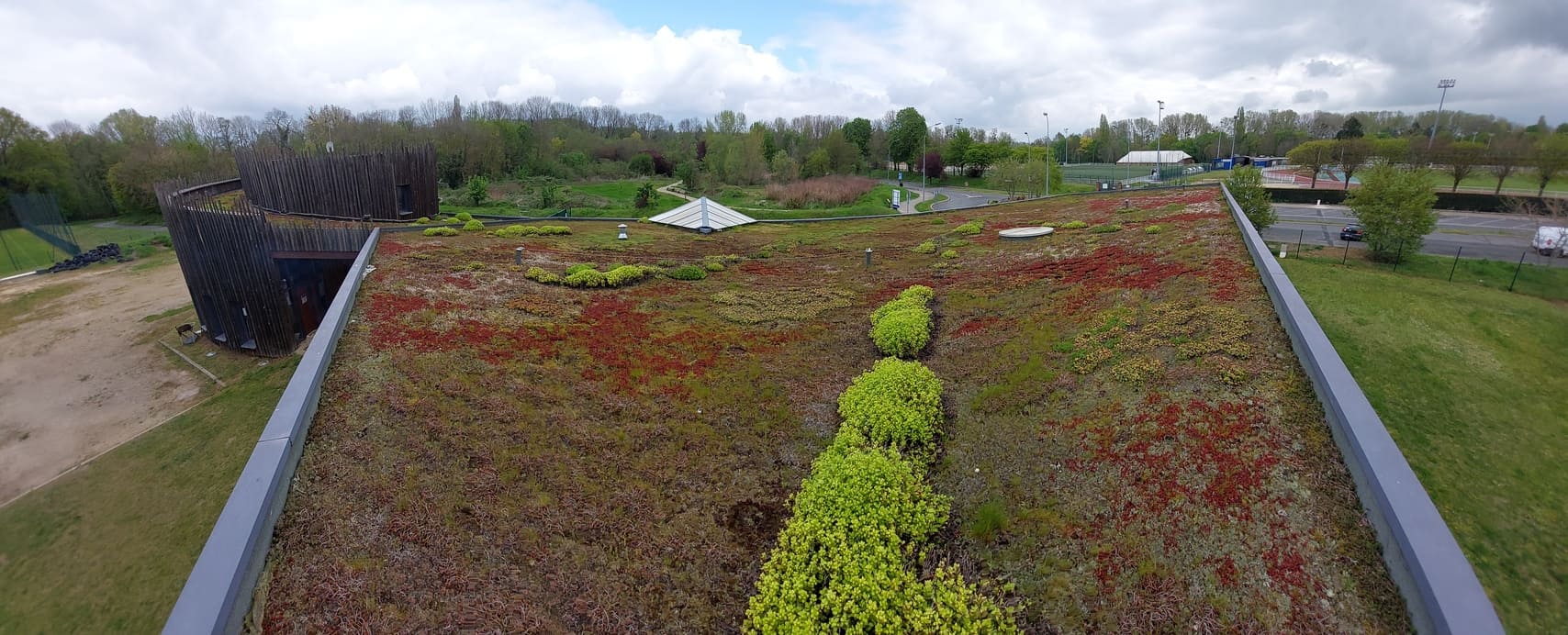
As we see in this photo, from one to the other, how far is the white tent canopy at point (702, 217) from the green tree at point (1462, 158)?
1996 inches

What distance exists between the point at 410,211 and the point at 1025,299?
2670 centimetres

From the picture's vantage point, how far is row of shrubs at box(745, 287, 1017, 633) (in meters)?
5.00

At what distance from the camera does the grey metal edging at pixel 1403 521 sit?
3.99 m

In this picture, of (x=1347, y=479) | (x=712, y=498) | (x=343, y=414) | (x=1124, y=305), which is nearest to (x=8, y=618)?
(x=343, y=414)

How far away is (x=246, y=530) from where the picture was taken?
548 cm

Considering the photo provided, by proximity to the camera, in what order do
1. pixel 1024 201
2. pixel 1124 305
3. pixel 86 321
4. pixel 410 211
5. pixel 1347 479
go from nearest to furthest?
1. pixel 1347 479
2. pixel 1124 305
3. pixel 86 321
4. pixel 410 211
5. pixel 1024 201

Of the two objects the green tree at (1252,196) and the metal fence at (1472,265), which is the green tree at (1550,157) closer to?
the metal fence at (1472,265)

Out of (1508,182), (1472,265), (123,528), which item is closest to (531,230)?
(123,528)

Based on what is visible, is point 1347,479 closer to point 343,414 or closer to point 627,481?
point 627,481

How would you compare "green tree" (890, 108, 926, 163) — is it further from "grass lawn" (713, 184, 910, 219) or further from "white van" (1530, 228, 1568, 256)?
"white van" (1530, 228, 1568, 256)

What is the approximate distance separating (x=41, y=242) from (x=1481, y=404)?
2734 inches

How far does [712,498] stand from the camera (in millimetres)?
6910

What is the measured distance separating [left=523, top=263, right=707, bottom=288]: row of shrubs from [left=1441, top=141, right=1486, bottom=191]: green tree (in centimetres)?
5606

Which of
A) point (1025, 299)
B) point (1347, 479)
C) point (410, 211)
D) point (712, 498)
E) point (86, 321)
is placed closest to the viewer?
point (1347, 479)
